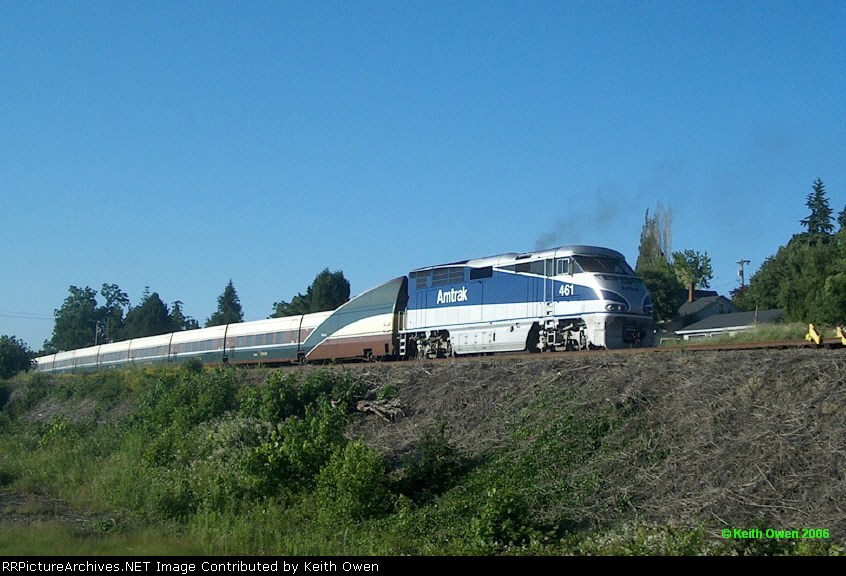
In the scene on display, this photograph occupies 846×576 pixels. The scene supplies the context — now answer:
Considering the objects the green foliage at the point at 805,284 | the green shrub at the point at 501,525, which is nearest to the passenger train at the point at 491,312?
the green shrub at the point at 501,525

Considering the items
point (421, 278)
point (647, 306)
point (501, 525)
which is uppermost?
point (421, 278)

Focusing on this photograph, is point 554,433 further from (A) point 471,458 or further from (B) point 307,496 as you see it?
(B) point 307,496

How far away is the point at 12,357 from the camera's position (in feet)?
214

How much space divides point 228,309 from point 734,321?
73966 millimetres

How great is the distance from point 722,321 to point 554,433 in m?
43.0

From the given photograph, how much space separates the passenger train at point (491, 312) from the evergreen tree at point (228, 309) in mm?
73062

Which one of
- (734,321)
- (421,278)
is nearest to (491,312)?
(421,278)

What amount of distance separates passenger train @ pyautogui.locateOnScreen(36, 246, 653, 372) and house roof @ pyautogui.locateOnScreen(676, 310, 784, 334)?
24104 millimetres

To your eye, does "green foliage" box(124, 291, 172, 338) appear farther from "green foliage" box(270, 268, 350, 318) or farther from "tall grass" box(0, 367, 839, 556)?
"tall grass" box(0, 367, 839, 556)

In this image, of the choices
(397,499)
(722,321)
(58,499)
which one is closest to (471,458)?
(397,499)

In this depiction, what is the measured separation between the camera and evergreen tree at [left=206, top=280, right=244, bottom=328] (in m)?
108

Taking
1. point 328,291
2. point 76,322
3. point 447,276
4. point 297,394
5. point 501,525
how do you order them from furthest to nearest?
point 76,322
point 328,291
point 447,276
point 297,394
point 501,525

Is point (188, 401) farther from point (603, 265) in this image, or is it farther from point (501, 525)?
point (501, 525)
